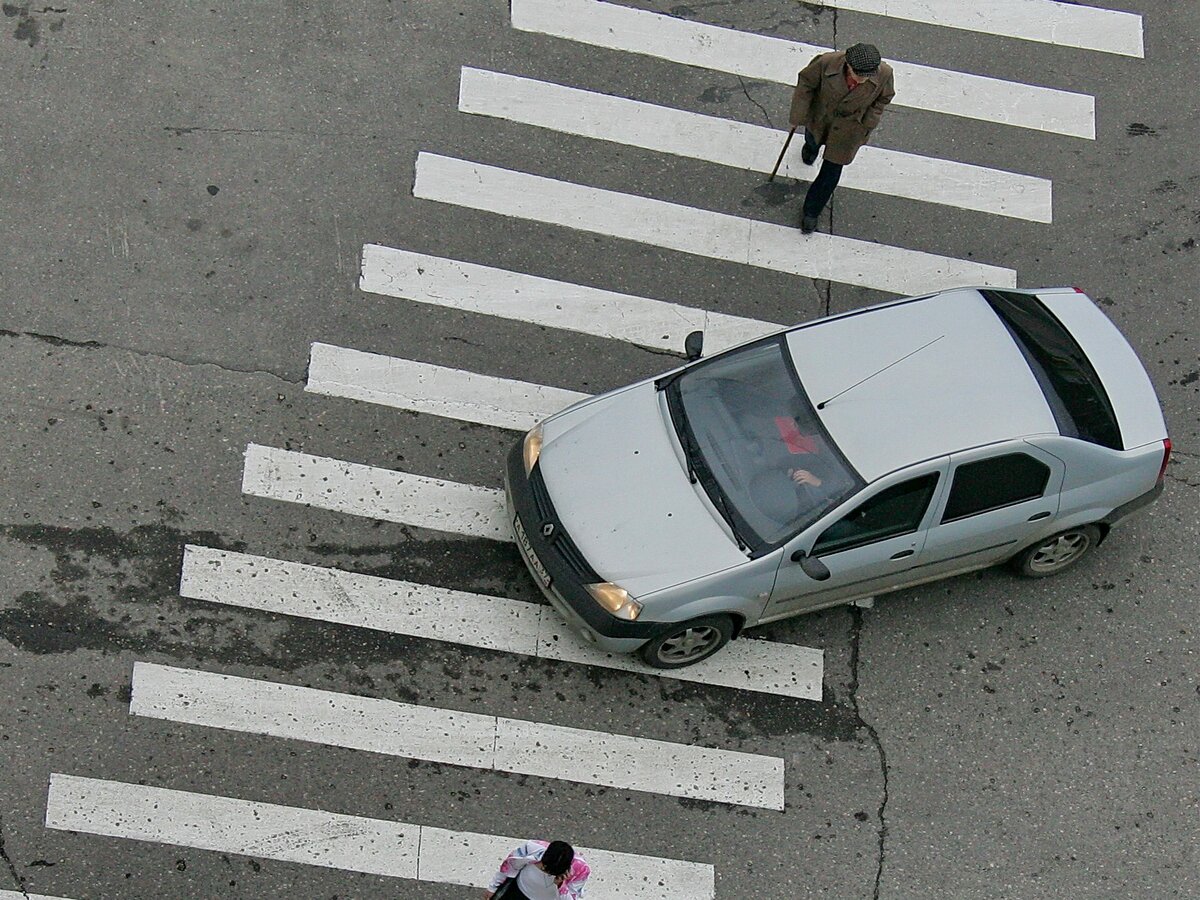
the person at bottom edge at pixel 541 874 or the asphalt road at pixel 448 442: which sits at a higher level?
the asphalt road at pixel 448 442

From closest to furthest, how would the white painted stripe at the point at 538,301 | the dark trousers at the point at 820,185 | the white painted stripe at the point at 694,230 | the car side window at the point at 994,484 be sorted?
1. the car side window at the point at 994,484
2. the white painted stripe at the point at 538,301
3. the dark trousers at the point at 820,185
4. the white painted stripe at the point at 694,230

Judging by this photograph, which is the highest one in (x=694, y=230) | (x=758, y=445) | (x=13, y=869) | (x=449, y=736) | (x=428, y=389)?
(x=694, y=230)

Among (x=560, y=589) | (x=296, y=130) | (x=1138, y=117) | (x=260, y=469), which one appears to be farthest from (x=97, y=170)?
(x=1138, y=117)

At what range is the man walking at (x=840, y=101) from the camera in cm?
895

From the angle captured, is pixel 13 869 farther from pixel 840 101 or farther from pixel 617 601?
pixel 840 101

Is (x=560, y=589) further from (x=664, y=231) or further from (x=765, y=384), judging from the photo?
(x=664, y=231)

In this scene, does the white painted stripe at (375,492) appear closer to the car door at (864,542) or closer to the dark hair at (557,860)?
the car door at (864,542)

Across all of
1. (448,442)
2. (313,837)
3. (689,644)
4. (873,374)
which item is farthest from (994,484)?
(313,837)

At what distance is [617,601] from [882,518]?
1760 millimetres

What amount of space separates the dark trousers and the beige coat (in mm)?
118

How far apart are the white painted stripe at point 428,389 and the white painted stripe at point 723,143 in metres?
2.33

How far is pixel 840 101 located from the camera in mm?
9195

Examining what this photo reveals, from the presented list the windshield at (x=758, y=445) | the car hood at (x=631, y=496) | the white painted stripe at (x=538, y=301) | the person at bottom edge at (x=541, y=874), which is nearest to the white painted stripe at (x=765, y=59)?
the white painted stripe at (x=538, y=301)

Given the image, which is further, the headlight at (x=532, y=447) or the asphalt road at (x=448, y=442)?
the headlight at (x=532, y=447)
